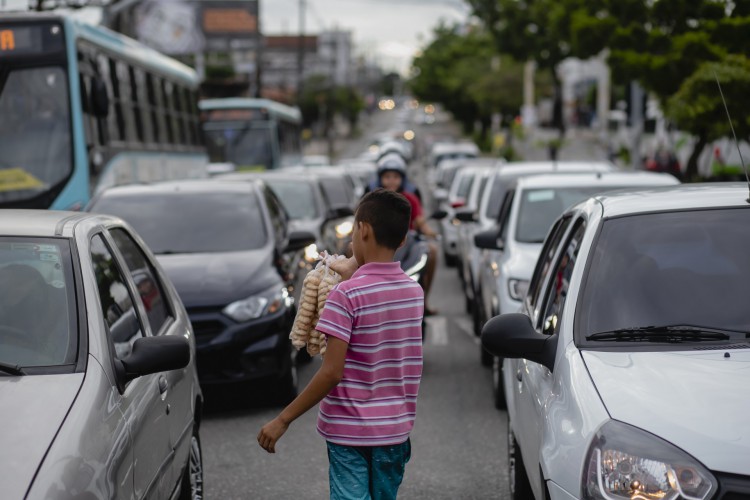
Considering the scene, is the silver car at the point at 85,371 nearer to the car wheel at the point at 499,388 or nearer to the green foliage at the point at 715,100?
the car wheel at the point at 499,388

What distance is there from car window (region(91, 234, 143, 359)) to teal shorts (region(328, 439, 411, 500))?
2.91 ft

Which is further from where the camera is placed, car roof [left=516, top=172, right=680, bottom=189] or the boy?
car roof [left=516, top=172, right=680, bottom=189]

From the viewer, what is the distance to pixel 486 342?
15.0 ft

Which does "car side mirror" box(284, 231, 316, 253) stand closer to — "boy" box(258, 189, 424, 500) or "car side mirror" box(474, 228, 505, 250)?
"car side mirror" box(474, 228, 505, 250)

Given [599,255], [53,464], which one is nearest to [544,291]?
[599,255]

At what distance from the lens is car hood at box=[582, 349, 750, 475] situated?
356cm

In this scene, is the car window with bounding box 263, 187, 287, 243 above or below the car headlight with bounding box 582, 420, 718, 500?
below

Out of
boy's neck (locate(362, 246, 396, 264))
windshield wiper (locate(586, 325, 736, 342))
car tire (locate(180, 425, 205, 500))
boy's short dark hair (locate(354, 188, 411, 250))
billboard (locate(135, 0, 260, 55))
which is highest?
boy's short dark hair (locate(354, 188, 411, 250))

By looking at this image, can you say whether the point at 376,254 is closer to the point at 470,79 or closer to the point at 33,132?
the point at 33,132

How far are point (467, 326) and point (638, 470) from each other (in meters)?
9.88

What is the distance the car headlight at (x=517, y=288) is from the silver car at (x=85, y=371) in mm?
4105

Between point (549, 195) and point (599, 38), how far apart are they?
48.8ft

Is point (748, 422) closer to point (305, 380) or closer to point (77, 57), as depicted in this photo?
point (305, 380)

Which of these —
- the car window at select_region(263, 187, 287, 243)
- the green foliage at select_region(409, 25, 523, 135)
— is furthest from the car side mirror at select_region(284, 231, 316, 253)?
the green foliage at select_region(409, 25, 523, 135)
